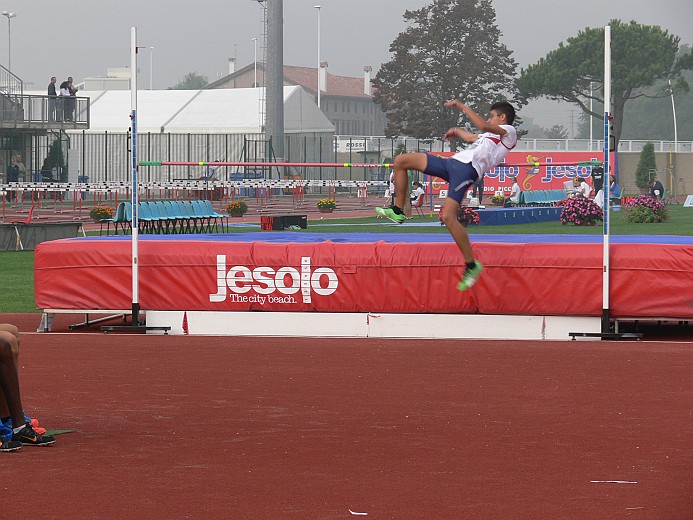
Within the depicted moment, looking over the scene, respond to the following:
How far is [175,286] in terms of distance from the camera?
1231 cm

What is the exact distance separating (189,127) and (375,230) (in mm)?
35327

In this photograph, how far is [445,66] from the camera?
6781cm

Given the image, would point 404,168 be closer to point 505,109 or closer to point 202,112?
point 505,109

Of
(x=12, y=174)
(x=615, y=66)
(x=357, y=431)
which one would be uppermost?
(x=615, y=66)

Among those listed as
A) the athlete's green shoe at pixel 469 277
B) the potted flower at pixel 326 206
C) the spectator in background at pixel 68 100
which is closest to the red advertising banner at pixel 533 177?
the potted flower at pixel 326 206

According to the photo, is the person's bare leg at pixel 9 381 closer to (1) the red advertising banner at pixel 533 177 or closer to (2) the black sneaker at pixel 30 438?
(2) the black sneaker at pixel 30 438

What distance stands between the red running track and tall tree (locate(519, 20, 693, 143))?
6105cm

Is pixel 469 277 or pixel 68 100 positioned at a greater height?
pixel 68 100

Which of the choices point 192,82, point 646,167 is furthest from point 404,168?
point 192,82

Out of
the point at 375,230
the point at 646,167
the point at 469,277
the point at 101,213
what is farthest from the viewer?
the point at 646,167

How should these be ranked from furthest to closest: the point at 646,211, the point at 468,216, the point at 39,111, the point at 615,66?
the point at 615,66 → the point at 39,111 → the point at 646,211 → the point at 468,216

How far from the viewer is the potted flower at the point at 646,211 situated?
3338 centimetres

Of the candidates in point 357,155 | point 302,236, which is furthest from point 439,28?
point 302,236

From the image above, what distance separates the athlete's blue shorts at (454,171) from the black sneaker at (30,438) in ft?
15.1
